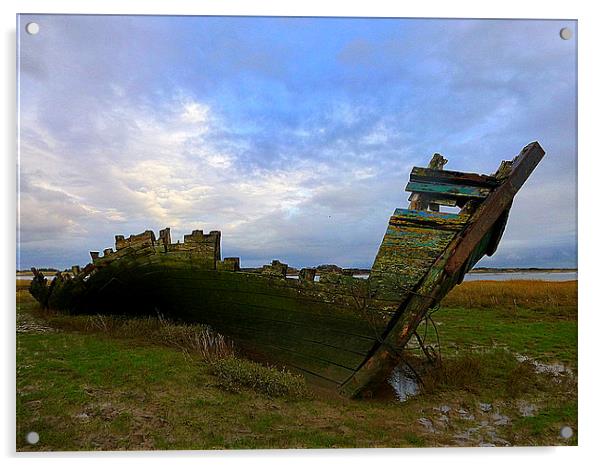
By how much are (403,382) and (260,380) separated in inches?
37.4

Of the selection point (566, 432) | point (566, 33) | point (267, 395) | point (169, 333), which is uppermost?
point (566, 33)

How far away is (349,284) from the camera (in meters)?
3.37

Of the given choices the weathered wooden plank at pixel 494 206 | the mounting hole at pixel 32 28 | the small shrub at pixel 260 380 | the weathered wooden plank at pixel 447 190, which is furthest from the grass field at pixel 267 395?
the mounting hole at pixel 32 28

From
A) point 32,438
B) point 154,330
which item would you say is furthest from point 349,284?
point 32,438

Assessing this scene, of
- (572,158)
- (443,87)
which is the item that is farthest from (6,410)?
(572,158)

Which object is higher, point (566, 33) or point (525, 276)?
point (566, 33)

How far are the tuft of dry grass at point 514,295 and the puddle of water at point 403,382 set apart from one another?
2.21 ft

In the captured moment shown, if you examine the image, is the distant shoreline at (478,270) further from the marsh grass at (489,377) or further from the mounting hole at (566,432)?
the mounting hole at (566,432)

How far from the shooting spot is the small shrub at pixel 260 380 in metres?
3.31

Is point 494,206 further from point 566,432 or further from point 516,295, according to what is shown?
point 566,432

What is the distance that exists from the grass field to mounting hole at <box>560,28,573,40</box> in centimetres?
173

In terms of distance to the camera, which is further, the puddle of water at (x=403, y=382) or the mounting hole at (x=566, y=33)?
the mounting hole at (x=566, y=33)

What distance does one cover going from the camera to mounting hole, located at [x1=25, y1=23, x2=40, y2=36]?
3355 millimetres

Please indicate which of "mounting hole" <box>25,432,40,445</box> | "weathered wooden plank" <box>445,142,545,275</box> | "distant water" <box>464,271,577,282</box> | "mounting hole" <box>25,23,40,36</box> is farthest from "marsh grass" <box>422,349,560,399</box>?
"mounting hole" <box>25,23,40,36</box>
